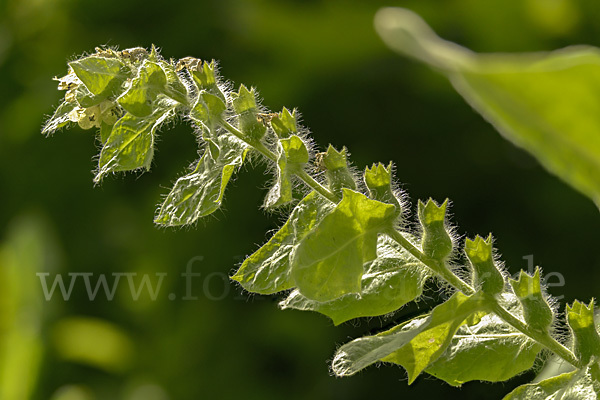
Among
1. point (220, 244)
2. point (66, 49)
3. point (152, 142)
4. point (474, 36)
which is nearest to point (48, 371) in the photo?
point (220, 244)

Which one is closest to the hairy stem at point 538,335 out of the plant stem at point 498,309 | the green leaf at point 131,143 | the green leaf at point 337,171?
the plant stem at point 498,309

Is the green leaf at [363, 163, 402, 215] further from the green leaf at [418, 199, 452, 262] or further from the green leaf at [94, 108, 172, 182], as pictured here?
the green leaf at [94, 108, 172, 182]

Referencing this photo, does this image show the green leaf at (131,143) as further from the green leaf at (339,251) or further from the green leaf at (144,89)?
the green leaf at (339,251)

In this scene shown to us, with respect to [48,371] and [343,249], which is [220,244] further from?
[343,249]

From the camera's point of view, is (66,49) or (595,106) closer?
(595,106)

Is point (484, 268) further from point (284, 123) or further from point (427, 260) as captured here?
point (284, 123)
